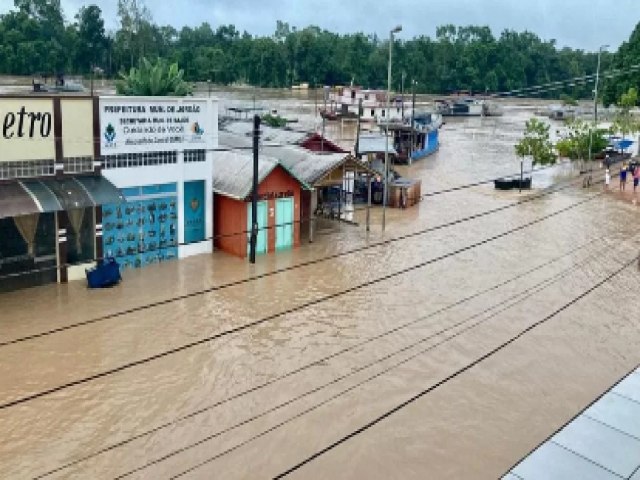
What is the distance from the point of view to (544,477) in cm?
968

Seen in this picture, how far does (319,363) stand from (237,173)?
36.4 ft

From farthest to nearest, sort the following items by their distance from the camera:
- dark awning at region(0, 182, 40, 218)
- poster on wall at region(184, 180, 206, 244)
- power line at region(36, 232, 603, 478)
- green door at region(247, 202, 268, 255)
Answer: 1. green door at region(247, 202, 268, 255)
2. poster on wall at region(184, 180, 206, 244)
3. dark awning at region(0, 182, 40, 218)
4. power line at region(36, 232, 603, 478)

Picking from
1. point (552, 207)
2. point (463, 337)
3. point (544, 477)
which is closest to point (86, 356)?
point (463, 337)

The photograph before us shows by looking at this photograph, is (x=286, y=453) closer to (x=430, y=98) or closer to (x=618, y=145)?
(x=618, y=145)

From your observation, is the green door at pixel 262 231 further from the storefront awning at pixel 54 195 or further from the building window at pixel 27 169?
the building window at pixel 27 169

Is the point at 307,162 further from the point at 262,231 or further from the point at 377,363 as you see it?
the point at 377,363

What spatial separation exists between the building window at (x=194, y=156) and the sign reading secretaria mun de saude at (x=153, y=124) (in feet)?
0.69

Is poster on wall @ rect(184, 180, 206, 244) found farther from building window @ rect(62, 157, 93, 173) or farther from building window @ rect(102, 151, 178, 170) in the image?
building window @ rect(62, 157, 93, 173)

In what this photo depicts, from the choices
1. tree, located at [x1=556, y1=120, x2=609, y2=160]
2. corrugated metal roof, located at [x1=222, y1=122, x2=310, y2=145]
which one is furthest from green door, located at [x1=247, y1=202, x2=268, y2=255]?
tree, located at [x1=556, y1=120, x2=609, y2=160]

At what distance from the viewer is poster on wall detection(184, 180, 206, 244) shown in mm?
25719

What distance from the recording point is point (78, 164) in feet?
73.8

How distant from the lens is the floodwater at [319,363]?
13695mm

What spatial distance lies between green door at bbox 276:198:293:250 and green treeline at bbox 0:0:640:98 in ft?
265

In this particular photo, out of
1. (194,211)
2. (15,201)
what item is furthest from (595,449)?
(194,211)
